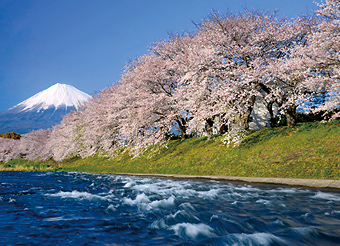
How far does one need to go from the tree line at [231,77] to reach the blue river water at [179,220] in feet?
31.5

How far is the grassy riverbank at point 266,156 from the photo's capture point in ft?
54.4

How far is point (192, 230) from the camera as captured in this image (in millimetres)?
6773

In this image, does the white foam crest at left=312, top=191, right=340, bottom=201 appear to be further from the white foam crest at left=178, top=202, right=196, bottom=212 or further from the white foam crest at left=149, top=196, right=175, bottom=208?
the white foam crest at left=149, top=196, right=175, bottom=208

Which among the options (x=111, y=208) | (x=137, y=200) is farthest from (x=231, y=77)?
(x=111, y=208)

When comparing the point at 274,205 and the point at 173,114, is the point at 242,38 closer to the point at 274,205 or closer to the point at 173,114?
the point at 173,114

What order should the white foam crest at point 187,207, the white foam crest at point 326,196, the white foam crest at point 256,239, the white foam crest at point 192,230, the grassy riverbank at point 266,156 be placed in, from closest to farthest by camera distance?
the white foam crest at point 256,239 < the white foam crest at point 192,230 < the white foam crest at point 187,207 < the white foam crest at point 326,196 < the grassy riverbank at point 266,156

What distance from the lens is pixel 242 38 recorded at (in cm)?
2477

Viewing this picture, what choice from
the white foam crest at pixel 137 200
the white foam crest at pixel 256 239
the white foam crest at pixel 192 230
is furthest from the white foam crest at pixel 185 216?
the white foam crest at pixel 137 200

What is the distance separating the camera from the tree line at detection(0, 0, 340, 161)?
18.4 m

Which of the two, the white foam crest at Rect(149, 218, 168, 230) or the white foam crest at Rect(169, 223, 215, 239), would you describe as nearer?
the white foam crest at Rect(169, 223, 215, 239)

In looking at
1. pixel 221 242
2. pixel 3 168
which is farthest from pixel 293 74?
pixel 3 168

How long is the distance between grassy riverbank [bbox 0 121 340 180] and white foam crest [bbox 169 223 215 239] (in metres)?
11.4

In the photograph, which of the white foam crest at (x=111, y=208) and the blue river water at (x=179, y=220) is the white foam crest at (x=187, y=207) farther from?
the white foam crest at (x=111, y=208)

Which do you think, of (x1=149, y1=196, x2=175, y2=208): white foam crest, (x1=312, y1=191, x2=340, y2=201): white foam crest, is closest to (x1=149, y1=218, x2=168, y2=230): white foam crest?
(x1=149, y1=196, x2=175, y2=208): white foam crest
